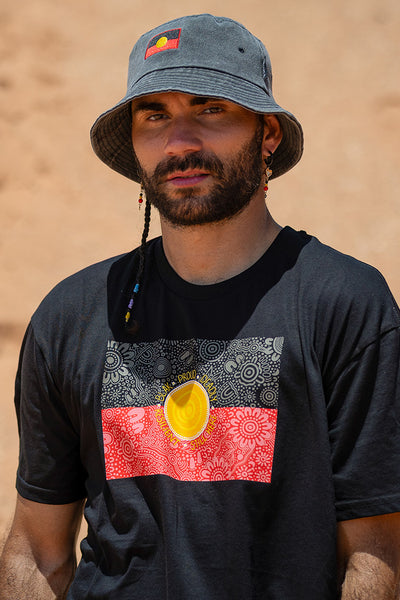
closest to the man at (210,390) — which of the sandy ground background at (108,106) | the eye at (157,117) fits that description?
the eye at (157,117)

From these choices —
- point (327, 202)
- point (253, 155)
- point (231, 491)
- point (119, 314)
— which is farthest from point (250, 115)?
point (327, 202)

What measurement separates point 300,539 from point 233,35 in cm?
119

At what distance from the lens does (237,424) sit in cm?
169

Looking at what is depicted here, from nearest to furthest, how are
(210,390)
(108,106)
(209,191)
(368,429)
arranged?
(368,429), (210,390), (209,191), (108,106)

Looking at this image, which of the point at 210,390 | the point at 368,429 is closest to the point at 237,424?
the point at 210,390

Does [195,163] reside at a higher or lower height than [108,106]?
lower

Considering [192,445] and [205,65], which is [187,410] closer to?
[192,445]

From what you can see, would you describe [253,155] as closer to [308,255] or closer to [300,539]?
[308,255]

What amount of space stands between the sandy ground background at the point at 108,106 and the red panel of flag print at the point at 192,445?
2.36 m

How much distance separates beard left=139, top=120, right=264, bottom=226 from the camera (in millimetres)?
1827

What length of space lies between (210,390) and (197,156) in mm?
543

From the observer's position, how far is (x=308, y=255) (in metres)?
1.83

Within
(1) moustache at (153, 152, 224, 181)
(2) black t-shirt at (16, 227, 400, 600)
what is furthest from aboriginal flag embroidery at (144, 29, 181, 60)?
(2) black t-shirt at (16, 227, 400, 600)

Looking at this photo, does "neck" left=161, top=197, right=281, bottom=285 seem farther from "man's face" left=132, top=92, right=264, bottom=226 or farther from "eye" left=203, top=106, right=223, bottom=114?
"eye" left=203, top=106, right=223, bottom=114
